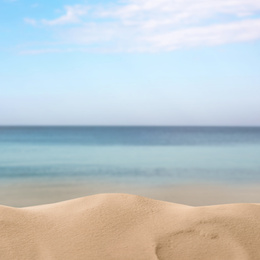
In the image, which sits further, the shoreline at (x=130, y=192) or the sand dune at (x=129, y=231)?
the shoreline at (x=130, y=192)

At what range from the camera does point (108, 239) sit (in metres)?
1.85

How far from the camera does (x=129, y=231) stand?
6.29ft

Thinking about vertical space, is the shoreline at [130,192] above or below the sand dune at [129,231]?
below

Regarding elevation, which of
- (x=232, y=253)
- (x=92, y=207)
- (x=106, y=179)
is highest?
(x=92, y=207)

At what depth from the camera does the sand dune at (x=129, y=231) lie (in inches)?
69.9

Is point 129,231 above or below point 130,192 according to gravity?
above

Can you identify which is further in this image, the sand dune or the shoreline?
the shoreline

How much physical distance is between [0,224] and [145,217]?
79 cm

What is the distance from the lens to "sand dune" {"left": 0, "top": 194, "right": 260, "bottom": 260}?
1.78m

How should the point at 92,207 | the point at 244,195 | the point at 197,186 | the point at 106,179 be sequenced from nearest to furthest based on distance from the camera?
the point at 92,207 → the point at 244,195 → the point at 197,186 → the point at 106,179

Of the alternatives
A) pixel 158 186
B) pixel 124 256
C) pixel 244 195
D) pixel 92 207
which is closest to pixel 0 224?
pixel 92 207

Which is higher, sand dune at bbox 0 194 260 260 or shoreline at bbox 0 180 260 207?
sand dune at bbox 0 194 260 260

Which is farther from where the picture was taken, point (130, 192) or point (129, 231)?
point (130, 192)

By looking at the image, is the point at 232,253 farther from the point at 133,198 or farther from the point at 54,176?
the point at 54,176
